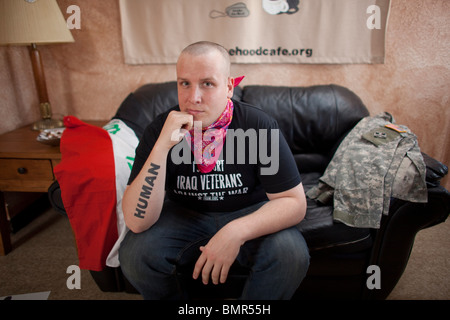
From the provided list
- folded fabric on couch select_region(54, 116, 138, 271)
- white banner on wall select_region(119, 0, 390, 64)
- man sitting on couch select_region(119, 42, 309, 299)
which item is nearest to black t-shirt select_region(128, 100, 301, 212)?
man sitting on couch select_region(119, 42, 309, 299)

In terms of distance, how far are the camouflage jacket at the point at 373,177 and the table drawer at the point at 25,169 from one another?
4.39 feet

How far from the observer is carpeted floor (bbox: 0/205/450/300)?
4.73ft

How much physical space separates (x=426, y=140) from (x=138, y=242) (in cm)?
205

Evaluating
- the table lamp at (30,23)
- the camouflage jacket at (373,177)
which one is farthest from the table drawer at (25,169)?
the camouflage jacket at (373,177)

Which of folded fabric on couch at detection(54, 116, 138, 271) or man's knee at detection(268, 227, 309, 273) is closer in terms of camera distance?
man's knee at detection(268, 227, 309, 273)

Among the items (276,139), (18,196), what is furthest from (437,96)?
(18,196)

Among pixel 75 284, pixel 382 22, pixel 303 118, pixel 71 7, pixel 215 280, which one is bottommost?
pixel 75 284

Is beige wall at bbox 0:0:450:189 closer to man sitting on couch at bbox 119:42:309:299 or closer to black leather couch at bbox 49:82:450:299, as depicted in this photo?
black leather couch at bbox 49:82:450:299

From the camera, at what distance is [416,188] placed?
1187 mm

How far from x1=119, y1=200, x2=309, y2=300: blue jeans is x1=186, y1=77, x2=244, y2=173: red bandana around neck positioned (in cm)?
24

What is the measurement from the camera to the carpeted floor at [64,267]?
1.44m

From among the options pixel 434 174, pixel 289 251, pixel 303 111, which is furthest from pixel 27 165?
pixel 434 174

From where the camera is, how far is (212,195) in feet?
3.73

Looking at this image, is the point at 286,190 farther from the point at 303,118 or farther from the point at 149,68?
the point at 149,68
